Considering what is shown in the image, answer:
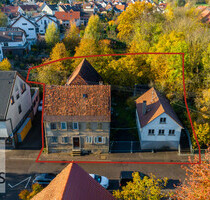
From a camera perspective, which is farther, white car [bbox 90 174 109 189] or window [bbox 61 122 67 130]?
window [bbox 61 122 67 130]

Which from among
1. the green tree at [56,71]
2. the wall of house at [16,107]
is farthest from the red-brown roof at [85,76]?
the wall of house at [16,107]

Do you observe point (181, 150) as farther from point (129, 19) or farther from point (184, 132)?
point (129, 19)

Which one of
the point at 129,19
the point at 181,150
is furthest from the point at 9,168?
Answer: the point at 129,19

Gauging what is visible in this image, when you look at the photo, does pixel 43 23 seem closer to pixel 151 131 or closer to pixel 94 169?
pixel 151 131

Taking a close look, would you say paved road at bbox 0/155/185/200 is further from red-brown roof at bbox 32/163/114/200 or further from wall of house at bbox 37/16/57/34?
wall of house at bbox 37/16/57/34

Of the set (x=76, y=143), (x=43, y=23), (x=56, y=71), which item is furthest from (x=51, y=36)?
(x=76, y=143)

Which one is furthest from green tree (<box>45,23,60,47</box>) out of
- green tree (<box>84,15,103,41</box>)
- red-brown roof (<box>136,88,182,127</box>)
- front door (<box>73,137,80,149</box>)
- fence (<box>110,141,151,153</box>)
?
fence (<box>110,141,151,153</box>)
